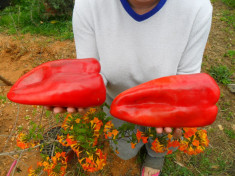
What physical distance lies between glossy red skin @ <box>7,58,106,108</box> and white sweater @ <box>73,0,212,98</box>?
0.18 meters

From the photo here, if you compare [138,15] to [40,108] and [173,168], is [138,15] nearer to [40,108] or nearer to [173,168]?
[173,168]

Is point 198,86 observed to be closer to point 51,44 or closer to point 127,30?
point 127,30

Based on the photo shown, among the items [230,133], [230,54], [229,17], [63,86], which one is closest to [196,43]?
[63,86]

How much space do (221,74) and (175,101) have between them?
91.0 inches

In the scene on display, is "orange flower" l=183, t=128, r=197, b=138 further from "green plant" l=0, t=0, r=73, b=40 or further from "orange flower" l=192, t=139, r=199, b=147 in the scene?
"green plant" l=0, t=0, r=73, b=40

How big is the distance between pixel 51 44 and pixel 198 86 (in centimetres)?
283

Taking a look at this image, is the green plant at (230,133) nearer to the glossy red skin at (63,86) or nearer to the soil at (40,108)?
the soil at (40,108)

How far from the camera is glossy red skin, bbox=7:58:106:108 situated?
1102 millimetres

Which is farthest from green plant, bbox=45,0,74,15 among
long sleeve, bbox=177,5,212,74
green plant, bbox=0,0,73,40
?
long sleeve, bbox=177,5,212,74

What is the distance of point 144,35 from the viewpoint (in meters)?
1.18

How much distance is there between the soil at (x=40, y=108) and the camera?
2172 mm

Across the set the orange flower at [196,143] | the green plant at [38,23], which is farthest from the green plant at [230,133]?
the green plant at [38,23]

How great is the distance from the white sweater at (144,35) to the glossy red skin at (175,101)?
181mm

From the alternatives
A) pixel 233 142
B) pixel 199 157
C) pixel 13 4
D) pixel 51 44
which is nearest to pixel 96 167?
pixel 199 157
